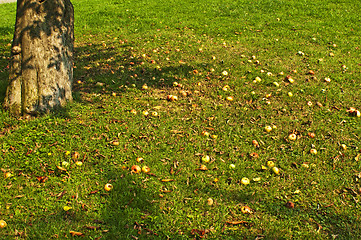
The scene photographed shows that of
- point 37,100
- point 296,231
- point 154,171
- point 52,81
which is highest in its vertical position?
point 52,81

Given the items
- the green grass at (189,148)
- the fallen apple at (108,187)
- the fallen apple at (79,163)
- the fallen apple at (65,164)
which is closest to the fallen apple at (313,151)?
the green grass at (189,148)

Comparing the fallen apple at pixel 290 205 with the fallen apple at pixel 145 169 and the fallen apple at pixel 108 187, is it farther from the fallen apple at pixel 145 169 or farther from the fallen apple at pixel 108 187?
the fallen apple at pixel 108 187

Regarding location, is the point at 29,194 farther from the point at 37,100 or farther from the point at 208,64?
the point at 208,64

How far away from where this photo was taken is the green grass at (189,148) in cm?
300

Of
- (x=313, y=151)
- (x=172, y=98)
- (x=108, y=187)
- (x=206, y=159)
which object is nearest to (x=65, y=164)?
(x=108, y=187)

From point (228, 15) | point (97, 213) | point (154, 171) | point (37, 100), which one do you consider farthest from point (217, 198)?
point (228, 15)

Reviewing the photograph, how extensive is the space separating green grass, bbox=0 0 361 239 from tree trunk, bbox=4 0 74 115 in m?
0.25

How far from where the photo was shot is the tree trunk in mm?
4125

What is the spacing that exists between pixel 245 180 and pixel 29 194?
2.57 metres

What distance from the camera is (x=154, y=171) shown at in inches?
141

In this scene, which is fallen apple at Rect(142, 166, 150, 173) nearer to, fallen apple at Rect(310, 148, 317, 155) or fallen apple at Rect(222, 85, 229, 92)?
fallen apple at Rect(310, 148, 317, 155)

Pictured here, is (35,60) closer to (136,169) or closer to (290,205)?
(136,169)

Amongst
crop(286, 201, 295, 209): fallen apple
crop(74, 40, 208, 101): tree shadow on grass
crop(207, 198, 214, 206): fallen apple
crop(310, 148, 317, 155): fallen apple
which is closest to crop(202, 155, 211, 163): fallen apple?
crop(207, 198, 214, 206): fallen apple

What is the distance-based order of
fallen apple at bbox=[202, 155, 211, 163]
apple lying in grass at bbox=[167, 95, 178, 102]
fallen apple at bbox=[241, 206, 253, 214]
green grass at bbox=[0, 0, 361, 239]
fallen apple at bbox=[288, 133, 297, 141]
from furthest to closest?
apple lying in grass at bbox=[167, 95, 178, 102], fallen apple at bbox=[288, 133, 297, 141], fallen apple at bbox=[202, 155, 211, 163], fallen apple at bbox=[241, 206, 253, 214], green grass at bbox=[0, 0, 361, 239]
